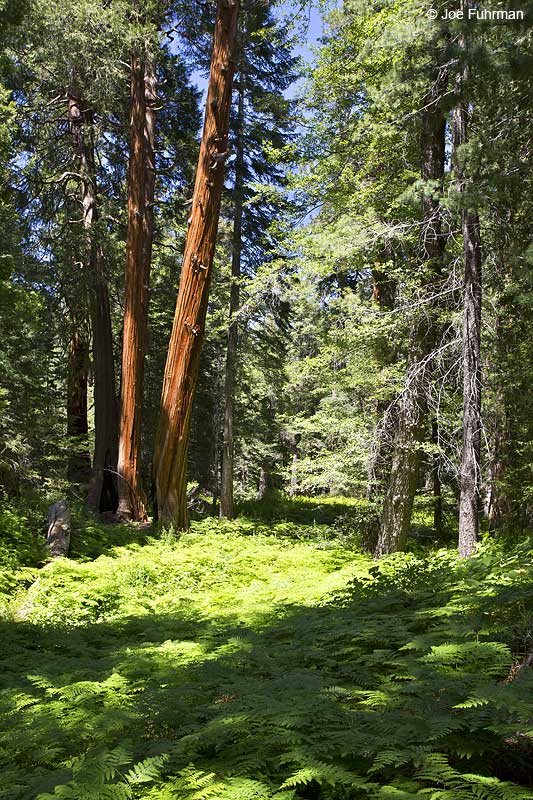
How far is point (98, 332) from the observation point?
532 inches

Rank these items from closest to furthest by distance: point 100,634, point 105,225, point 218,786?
point 218,786, point 100,634, point 105,225

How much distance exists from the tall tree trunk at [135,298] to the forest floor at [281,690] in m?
4.68

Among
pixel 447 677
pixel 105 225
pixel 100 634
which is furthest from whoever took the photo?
pixel 105 225

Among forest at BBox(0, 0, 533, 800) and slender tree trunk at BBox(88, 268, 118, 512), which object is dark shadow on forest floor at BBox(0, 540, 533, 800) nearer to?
forest at BBox(0, 0, 533, 800)

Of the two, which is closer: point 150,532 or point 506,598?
point 506,598

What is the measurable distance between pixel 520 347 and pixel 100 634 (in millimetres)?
6871

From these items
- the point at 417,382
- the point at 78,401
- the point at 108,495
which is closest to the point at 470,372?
the point at 417,382

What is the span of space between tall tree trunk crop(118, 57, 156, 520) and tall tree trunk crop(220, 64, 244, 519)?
122 inches

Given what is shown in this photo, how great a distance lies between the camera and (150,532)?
1037cm

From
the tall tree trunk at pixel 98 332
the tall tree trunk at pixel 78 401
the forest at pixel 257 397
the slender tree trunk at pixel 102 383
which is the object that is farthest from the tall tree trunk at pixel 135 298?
→ the tall tree trunk at pixel 78 401

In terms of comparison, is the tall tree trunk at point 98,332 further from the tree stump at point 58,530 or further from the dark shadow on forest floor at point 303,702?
the dark shadow on forest floor at point 303,702

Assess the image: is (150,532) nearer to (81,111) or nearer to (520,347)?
(520,347)

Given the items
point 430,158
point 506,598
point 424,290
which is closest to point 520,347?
point 424,290

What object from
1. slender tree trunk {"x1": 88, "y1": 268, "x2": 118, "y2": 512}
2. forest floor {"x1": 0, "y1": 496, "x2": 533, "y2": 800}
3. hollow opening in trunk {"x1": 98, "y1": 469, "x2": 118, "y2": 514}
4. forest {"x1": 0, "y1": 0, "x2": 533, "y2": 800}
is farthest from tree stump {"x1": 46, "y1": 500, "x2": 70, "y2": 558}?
slender tree trunk {"x1": 88, "y1": 268, "x2": 118, "y2": 512}
